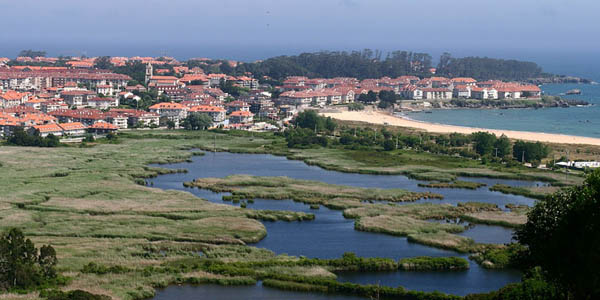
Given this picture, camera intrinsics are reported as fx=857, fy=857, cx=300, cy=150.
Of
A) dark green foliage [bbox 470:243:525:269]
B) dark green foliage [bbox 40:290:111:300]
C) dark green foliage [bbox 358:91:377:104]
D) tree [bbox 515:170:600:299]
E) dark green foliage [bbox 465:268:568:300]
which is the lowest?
dark green foliage [bbox 40:290:111:300]

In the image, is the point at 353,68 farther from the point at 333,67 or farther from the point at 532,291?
the point at 532,291

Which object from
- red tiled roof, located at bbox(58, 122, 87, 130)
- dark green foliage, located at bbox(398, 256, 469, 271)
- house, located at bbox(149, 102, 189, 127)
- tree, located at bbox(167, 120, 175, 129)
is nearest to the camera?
dark green foliage, located at bbox(398, 256, 469, 271)

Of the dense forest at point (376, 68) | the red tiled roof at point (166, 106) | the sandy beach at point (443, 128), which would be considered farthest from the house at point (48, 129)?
the dense forest at point (376, 68)

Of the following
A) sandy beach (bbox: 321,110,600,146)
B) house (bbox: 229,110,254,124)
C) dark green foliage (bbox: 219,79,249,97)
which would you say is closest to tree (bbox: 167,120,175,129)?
house (bbox: 229,110,254,124)

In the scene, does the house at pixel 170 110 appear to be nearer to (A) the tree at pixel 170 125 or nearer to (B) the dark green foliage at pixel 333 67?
(A) the tree at pixel 170 125

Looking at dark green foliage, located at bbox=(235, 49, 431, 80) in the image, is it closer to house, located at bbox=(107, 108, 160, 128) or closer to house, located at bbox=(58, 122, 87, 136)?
house, located at bbox=(107, 108, 160, 128)

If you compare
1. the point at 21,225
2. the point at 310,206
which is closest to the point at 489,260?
the point at 310,206

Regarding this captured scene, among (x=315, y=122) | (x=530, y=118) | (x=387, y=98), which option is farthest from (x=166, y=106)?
(x=530, y=118)
